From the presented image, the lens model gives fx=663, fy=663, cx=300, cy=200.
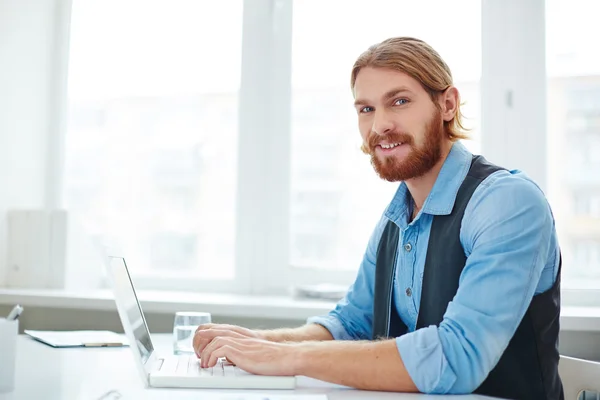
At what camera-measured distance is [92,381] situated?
1.27m

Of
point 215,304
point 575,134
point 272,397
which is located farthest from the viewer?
point 575,134

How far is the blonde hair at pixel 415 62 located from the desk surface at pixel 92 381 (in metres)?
0.75

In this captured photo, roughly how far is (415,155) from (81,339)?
1020 mm

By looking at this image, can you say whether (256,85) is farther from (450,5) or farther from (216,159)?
(450,5)

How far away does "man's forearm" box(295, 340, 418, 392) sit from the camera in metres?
1.17

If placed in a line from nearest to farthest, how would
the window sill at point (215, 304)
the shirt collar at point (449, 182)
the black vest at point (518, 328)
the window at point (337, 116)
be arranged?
1. the black vest at point (518, 328)
2. the shirt collar at point (449, 182)
3. the window sill at point (215, 304)
4. the window at point (337, 116)

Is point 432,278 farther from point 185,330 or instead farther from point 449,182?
point 185,330

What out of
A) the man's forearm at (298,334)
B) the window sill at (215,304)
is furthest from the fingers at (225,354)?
the window sill at (215,304)

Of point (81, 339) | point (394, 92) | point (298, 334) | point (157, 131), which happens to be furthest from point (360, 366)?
point (157, 131)

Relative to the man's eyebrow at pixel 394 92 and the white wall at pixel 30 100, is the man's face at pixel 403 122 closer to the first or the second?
the man's eyebrow at pixel 394 92

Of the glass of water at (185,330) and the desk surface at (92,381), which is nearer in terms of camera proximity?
the desk surface at (92,381)

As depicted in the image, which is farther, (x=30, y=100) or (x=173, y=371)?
(x=30, y=100)

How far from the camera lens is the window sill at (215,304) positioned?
2.08 m

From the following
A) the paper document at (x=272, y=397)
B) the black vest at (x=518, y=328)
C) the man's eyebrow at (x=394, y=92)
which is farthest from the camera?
the man's eyebrow at (x=394, y=92)
